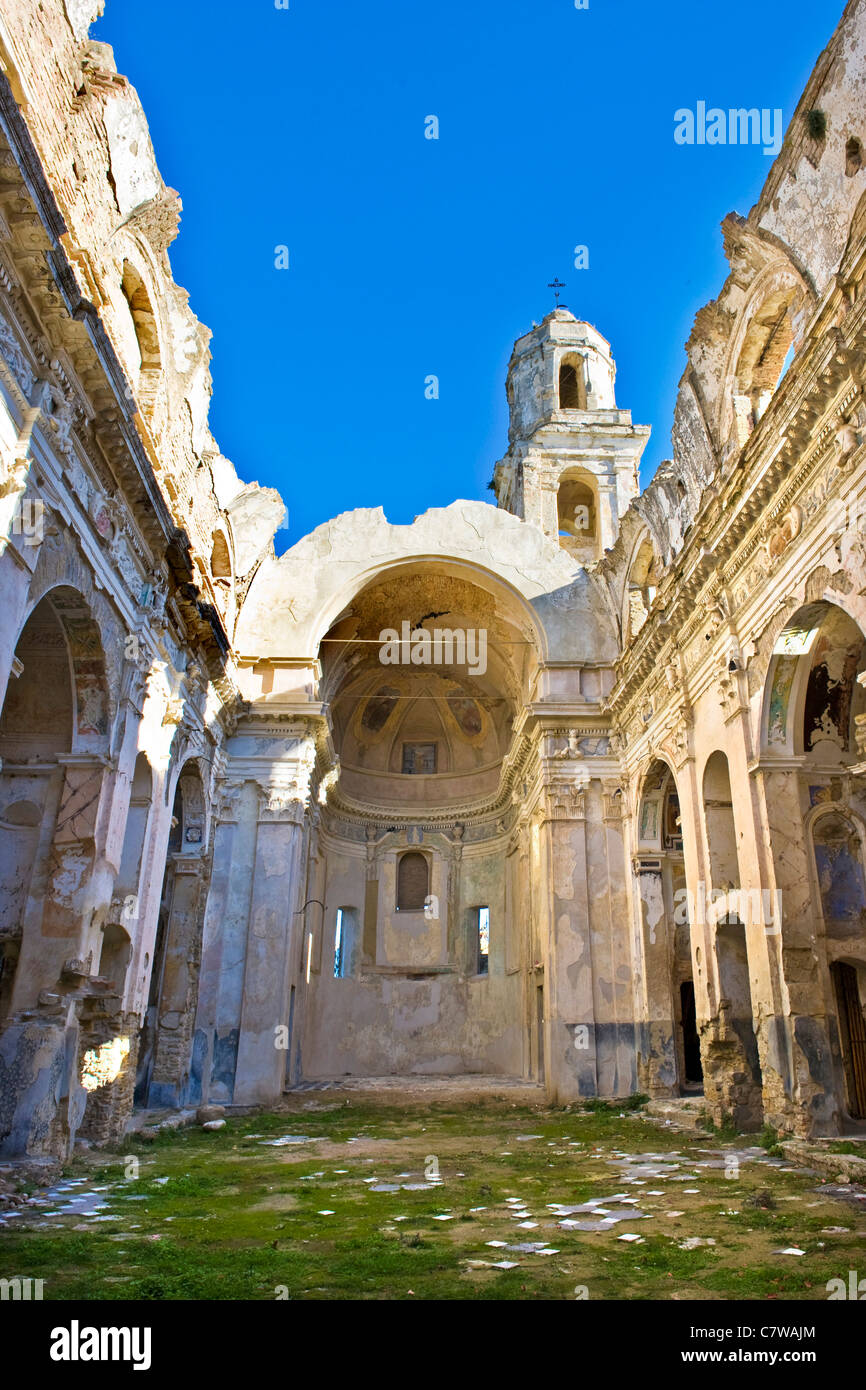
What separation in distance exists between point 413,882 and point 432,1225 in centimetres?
2115

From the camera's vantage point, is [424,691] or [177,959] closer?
[177,959]

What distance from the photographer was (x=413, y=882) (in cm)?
2781

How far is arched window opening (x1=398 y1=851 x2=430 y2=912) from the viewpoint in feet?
90.4

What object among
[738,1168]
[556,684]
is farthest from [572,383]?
[738,1168]

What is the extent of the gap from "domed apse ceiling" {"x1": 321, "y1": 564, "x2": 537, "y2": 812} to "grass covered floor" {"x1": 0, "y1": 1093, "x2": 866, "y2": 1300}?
44.6ft

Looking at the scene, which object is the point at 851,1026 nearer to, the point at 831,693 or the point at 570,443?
the point at 831,693

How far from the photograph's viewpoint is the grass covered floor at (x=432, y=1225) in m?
5.11

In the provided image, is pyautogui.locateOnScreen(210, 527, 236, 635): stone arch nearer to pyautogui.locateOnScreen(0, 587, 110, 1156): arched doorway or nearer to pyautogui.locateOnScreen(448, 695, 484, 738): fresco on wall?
Result: pyautogui.locateOnScreen(0, 587, 110, 1156): arched doorway

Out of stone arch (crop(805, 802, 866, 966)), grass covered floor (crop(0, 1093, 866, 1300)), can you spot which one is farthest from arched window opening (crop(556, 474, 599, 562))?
grass covered floor (crop(0, 1093, 866, 1300))

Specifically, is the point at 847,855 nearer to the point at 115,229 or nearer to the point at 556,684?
the point at 556,684

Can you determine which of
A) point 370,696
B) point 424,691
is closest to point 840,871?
point 370,696

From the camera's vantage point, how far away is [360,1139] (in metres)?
12.8

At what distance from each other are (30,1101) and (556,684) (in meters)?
13.7

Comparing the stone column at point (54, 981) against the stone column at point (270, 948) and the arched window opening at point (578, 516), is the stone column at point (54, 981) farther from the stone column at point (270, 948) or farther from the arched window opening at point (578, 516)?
the arched window opening at point (578, 516)
